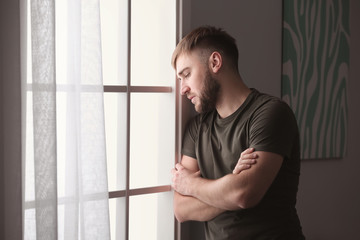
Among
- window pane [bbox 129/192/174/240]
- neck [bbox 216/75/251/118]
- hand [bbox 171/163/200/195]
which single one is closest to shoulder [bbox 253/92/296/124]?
neck [bbox 216/75/251/118]

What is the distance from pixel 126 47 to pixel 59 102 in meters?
0.48

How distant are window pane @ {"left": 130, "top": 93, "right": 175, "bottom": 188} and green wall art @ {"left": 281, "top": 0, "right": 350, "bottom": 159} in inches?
32.4

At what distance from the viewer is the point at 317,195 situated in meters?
3.38

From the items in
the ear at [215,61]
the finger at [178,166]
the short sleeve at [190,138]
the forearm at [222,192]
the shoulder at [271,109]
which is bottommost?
the forearm at [222,192]

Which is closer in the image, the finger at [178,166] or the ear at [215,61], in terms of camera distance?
the ear at [215,61]

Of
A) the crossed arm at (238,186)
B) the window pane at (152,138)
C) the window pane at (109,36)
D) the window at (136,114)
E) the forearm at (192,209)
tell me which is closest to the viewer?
the window at (136,114)

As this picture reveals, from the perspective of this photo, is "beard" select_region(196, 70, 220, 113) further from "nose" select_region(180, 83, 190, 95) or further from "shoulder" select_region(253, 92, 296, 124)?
"shoulder" select_region(253, 92, 296, 124)

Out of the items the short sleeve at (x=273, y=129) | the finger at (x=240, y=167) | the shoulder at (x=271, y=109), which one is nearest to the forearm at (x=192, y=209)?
the finger at (x=240, y=167)

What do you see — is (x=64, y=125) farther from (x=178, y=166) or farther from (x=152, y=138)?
(x=152, y=138)

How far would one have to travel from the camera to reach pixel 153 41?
9.02 feet

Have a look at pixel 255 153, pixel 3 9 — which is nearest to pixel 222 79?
pixel 255 153

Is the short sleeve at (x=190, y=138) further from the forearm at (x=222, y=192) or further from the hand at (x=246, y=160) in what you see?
the hand at (x=246, y=160)

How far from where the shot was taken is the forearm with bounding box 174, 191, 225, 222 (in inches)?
93.5

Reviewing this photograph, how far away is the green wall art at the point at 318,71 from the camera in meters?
3.12
